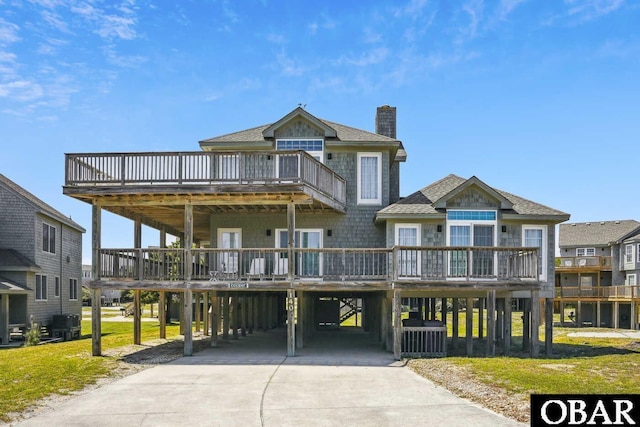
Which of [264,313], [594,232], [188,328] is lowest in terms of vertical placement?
[264,313]

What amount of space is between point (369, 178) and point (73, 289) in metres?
23.8

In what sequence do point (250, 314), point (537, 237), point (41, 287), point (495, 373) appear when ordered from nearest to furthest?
point (495, 373) → point (537, 237) → point (250, 314) → point (41, 287)

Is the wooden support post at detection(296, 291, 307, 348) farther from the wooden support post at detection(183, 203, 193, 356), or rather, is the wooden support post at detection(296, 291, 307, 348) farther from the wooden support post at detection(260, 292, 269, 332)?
the wooden support post at detection(260, 292, 269, 332)

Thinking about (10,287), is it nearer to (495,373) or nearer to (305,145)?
(305,145)

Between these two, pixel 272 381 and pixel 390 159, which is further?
pixel 390 159

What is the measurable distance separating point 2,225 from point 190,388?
22783 millimetres

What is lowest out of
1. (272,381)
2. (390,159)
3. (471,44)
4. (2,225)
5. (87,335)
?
(87,335)

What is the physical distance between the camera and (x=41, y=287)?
34.5 metres

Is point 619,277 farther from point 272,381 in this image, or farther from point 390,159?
point 272,381

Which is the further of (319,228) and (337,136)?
(337,136)

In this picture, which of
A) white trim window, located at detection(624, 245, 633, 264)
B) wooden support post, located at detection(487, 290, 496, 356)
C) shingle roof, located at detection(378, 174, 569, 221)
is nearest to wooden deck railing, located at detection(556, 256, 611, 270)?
white trim window, located at detection(624, 245, 633, 264)

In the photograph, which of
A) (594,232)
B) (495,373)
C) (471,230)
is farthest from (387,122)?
(594,232)

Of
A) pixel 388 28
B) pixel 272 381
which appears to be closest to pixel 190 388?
pixel 272 381

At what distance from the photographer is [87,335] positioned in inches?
1544
